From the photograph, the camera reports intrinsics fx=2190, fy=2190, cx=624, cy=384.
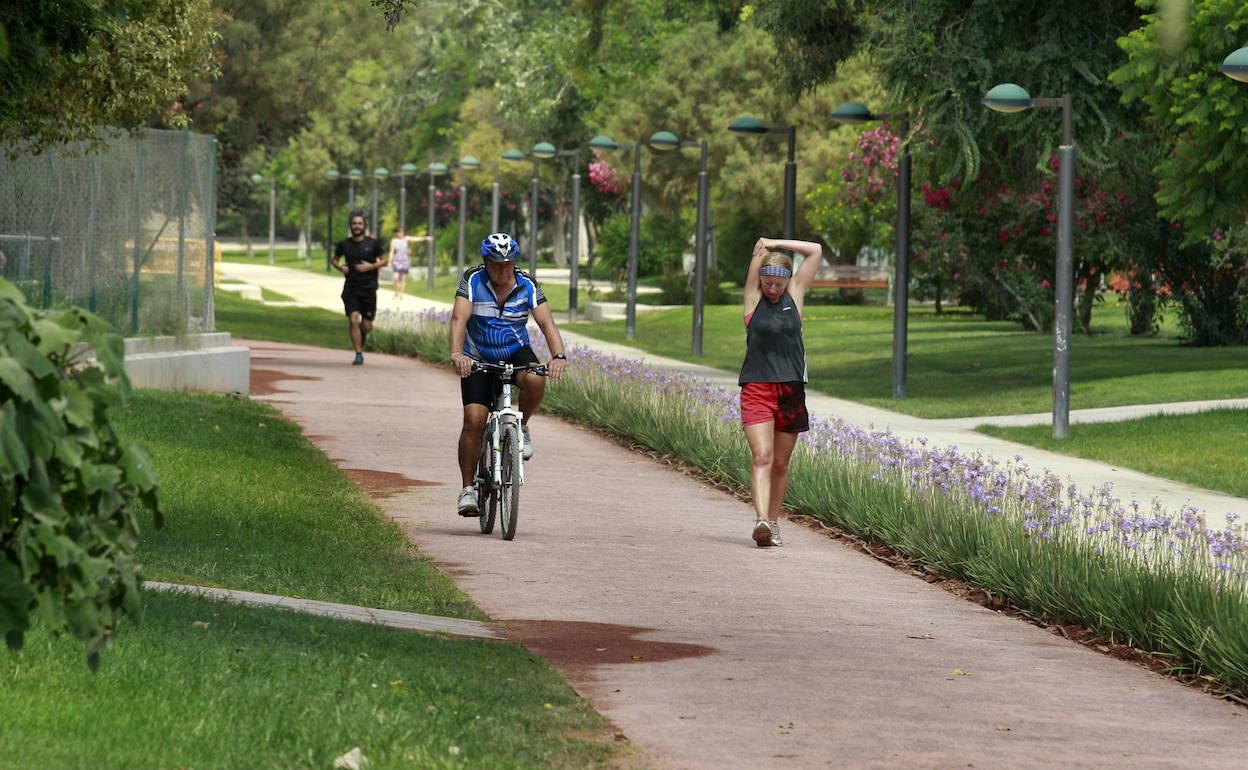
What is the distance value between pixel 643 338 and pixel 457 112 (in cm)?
5708

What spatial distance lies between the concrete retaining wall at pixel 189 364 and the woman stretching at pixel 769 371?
1099 cm

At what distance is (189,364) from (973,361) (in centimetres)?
1571

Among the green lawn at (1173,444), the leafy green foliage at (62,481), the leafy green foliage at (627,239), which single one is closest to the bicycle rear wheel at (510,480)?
the green lawn at (1173,444)

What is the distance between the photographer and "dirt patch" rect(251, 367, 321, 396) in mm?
25452

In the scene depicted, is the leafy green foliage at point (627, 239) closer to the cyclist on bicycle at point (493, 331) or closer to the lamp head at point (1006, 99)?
the lamp head at point (1006, 99)

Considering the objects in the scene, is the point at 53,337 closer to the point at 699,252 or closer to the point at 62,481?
the point at 62,481

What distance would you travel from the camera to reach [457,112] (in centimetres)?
9975

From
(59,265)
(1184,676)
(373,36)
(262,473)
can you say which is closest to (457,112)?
(373,36)

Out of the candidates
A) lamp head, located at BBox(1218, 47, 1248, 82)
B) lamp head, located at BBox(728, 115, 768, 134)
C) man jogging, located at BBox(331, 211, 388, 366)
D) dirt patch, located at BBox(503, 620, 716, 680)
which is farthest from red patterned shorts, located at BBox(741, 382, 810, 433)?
lamp head, located at BBox(728, 115, 768, 134)

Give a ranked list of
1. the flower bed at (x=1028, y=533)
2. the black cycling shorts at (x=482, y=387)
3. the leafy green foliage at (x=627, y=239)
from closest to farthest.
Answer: the flower bed at (x=1028, y=533), the black cycling shorts at (x=482, y=387), the leafy green foliage at (x=627, y=239)

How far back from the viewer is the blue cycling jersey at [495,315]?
527 inches

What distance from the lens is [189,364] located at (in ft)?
78.5

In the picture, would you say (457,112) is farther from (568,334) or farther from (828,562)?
(828,562)

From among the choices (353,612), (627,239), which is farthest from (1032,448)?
(627,239)
